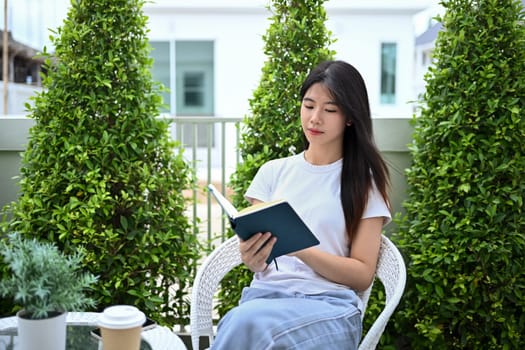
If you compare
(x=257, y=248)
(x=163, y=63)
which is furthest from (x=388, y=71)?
(x=257, y=248)

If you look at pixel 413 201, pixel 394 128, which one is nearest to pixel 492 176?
pixel 413 201

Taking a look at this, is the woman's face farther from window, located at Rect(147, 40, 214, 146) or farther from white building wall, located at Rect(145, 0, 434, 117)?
window, located at Rect(147, 40, 214, 146)

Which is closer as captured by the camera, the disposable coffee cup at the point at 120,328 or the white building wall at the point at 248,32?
the disposable coffee cup at the point at 120,328

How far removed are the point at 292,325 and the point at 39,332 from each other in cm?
70

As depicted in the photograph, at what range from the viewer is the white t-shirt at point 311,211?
193 cm

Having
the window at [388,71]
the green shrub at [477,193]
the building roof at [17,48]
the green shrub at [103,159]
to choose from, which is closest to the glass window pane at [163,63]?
the window at [388,71]

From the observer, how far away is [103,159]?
8.53 ft

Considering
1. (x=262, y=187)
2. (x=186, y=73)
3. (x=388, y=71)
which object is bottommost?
(x=262, y=187)

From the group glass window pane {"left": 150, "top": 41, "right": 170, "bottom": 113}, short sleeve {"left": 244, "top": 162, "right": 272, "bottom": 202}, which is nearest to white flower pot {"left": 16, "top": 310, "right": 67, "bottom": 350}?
short sleeve {"left": 244, "top": 162, "right": 272, "bottom": 202}

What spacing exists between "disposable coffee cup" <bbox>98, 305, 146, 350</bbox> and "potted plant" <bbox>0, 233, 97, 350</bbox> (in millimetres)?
74

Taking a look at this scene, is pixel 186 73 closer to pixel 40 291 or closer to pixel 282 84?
pixel 282 84

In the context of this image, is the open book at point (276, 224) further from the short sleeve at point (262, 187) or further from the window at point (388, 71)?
the window at point (388, 71)

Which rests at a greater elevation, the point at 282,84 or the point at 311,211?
the point at 282,84

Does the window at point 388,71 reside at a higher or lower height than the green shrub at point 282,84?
higher
